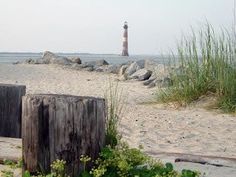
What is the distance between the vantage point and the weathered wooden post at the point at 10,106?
3904 millimetres

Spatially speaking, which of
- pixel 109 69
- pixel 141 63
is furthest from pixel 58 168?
pixel 109 69

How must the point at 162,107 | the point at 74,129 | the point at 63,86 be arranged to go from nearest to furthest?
the point at 74,129, the point at 162,107, the point at 63,86

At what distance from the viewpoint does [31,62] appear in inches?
961

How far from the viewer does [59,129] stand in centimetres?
317

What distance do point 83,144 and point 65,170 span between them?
20 cm

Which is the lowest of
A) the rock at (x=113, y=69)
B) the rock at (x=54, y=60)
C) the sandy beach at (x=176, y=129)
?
the sandy beach at (x=176, y=129)

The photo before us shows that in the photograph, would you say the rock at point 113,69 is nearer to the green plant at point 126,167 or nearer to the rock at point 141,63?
the rock at point 141,63

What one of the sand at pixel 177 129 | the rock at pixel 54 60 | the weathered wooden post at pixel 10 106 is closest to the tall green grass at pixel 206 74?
the sand at pixel 177 129

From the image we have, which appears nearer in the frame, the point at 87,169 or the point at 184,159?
the point at 87,169

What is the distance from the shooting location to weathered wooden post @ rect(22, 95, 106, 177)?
10.4 feet

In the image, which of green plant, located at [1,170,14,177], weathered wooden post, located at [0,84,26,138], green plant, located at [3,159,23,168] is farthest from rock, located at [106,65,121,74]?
green plant, located at [1,170,14,177]

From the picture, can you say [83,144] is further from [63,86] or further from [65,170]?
[63,86]

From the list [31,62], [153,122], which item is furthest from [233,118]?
[31,62]

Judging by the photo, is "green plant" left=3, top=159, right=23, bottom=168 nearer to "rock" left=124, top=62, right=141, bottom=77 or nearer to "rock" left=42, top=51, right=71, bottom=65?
"rock" left=124, top=62, right=141, bottom=77
